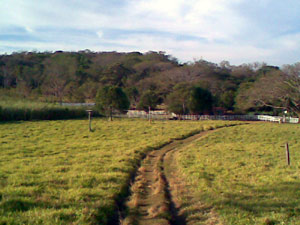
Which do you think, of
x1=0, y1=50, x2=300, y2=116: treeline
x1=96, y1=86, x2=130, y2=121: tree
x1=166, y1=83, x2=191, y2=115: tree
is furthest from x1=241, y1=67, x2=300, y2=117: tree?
x1=96, y1=86, x2=130, y2=121: tree

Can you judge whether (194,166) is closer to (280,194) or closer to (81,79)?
(280,194)

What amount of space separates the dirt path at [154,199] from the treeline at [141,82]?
3209cm

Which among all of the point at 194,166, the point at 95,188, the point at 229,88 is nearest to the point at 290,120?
the point at 229,88

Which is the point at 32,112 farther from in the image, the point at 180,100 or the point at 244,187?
the point at 244,187

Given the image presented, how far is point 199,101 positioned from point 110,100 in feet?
45.4

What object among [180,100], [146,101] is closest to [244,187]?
[180,100]

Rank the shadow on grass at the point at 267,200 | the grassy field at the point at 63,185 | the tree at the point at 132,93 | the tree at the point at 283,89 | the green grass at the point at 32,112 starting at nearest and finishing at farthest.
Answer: the grassy field at the point at 63,185 → the shadow on grass at the point at 267,200 → the green grass at the point at 32,112 → the tree at the point at 283,89 → the tree at the point at 132,93

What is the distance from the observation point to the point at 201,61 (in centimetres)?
7244

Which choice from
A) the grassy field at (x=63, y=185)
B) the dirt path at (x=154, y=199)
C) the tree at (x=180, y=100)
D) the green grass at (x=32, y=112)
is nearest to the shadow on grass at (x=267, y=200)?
the dirt path at (x=154, y=199)

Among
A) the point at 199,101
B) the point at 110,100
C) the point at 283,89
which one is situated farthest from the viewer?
the point at 199,101

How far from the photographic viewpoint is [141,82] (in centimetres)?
5719

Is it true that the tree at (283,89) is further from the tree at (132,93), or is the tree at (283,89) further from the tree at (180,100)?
the tree at (132,93)

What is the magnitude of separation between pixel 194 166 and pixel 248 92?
37.4m

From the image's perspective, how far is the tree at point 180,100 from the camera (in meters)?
40.9
